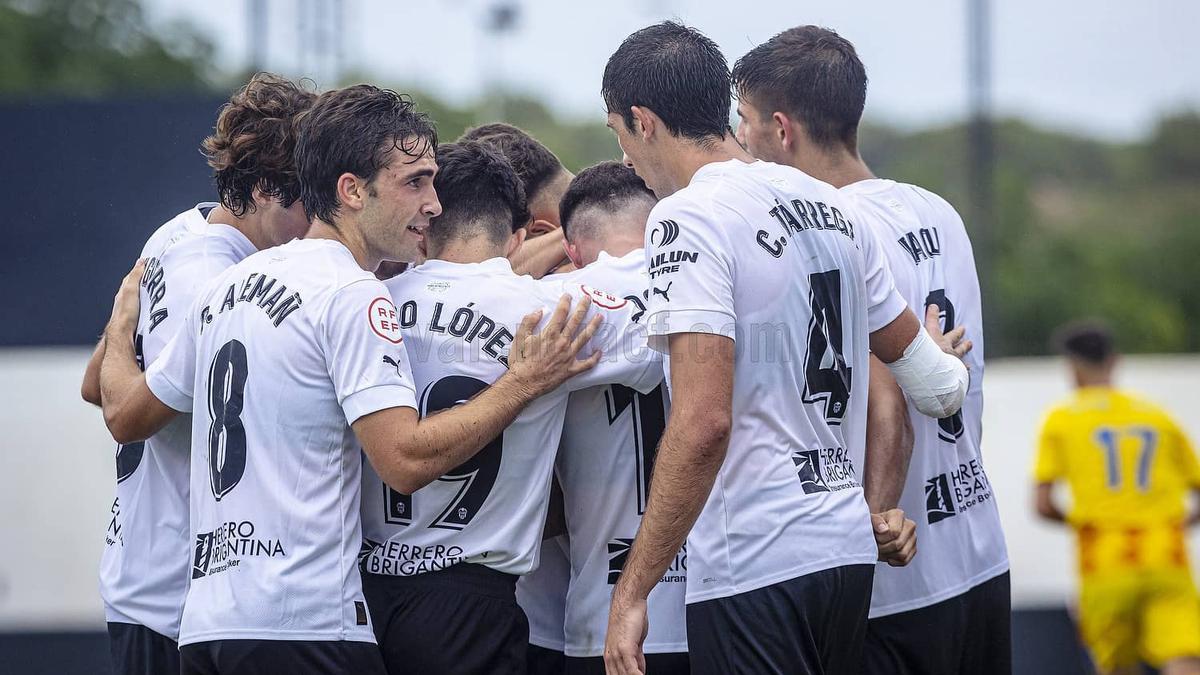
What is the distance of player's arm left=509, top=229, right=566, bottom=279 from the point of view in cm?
381

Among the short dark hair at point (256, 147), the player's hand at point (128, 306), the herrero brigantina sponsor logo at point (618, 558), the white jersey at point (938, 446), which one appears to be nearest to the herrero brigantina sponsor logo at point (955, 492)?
the white jersey at point (938, 446)

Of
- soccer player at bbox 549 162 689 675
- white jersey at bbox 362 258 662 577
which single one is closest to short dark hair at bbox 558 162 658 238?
soccer player at bbox 549 162 689 675

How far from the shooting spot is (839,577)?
2.97 metres

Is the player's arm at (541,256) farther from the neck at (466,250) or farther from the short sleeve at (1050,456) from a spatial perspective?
the short sleeve at (1050,456)

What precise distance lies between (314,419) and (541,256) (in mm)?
1127

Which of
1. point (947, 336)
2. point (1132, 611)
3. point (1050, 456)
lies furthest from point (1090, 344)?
point (947, 336)

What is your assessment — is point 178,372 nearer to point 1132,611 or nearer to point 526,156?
point 526,156

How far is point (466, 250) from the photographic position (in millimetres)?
3221

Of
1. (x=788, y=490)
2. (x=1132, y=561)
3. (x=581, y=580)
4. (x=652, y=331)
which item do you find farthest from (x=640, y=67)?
(x=1132, y=561)

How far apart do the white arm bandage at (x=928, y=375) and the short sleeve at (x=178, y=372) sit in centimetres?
178

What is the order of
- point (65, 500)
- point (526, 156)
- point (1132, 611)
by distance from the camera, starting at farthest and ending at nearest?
point (65, 500)
point (1132, 611)
point (526, 156)

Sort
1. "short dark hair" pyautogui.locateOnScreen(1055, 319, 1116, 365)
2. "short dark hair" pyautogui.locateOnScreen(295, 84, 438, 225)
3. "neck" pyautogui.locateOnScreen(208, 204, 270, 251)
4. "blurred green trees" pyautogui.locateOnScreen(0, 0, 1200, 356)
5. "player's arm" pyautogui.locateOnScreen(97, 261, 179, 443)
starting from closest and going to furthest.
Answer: "short dark hair" pyautogui.locateOnScreen(295, 84, 438, 225) < "player's arm" pyautogui.locateOnScreen(97, 261, 179, 443) < "neck" pyautogui.locateOnScreen(208, 204, 270, 251) < "short dark hair" pyautogui.locateOnScreen(1055, 319, 1116, 365) < "blurred green trees" pyautogui.locateOnScreen(0, 0, 1200, 356)

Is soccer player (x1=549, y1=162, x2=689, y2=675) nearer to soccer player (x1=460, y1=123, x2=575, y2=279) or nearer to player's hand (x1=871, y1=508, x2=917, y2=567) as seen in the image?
player's hand (x1=871, y1=508, x2=917, y2=567)

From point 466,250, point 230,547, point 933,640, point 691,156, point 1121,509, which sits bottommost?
point 1121,509
